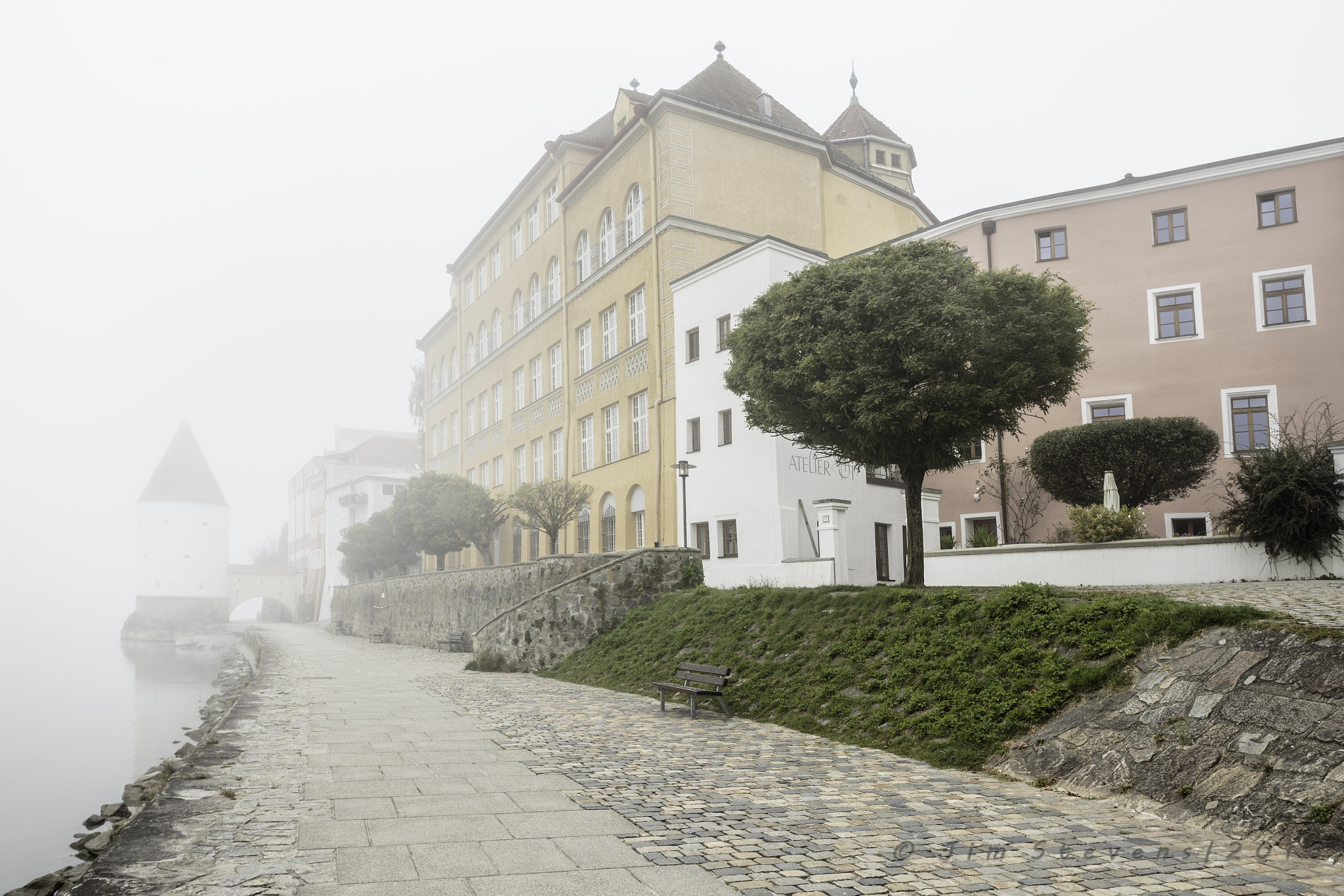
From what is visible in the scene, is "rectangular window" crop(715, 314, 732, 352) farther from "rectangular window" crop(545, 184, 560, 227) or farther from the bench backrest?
"rectangular window" crop(545, 184, 560, 227)

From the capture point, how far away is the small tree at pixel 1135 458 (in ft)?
64.9

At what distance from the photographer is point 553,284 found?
40.3 meters

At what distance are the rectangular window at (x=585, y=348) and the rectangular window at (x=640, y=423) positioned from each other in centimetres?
443

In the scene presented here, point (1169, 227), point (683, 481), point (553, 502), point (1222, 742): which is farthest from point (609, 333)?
point (1222, 742)

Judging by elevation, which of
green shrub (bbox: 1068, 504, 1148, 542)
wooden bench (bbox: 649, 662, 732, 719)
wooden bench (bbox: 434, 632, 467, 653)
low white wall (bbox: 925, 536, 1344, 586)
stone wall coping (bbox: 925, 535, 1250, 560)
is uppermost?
green shrub (bbox: 1068, 504, 1148, 542)

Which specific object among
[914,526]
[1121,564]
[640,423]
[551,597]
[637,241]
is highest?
[637,241]

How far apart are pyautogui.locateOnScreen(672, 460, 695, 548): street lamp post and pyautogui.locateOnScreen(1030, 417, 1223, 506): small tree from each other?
336 inches

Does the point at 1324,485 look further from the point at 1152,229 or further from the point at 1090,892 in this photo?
the point at 1152,229

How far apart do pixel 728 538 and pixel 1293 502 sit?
13.9 m

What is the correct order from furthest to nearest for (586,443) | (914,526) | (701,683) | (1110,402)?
(586,443) → (1110,402) → (914,526) → (701,683)

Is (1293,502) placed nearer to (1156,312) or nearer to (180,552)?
(1156,312)

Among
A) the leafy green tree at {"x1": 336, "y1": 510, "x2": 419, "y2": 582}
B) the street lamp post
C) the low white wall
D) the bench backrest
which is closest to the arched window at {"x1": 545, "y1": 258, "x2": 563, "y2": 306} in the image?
the street lamp post

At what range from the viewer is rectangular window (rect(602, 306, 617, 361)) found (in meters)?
Result: 34.2

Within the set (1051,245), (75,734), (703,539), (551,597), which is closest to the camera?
(551,597)
